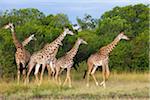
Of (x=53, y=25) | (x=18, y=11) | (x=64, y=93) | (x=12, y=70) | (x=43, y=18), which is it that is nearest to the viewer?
(x=64, y=93)

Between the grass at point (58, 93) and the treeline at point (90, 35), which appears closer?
the grass at point (58, 93)

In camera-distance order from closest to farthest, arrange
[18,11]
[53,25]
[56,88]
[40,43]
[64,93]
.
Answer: [64,93] < [56,88] < [40,43] < [53,25] < [18,11]

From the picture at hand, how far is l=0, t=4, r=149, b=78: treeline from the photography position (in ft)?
54.1

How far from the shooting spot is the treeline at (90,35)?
1648 cm

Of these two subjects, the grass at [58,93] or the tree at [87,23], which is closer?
the grass at [58,93]

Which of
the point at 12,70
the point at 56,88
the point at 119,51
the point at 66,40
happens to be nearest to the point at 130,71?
the point at 119,51

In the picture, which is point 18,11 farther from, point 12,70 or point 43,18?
point 12,70

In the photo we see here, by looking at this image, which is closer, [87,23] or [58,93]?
[58,93]

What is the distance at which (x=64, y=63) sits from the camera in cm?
1366

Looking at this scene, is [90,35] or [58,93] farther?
[90,35]

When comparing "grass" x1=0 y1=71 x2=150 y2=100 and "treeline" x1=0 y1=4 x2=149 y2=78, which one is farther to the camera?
"treeline" x1=0 y1=4 x2=149 y2=78

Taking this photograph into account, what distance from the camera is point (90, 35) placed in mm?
19469

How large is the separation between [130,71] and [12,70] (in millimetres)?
5334

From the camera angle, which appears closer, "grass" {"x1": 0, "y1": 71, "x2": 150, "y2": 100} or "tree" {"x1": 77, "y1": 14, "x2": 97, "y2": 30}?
"grass" {"x1": 0, "y1": 71, "x2": 150, "y2": 100}
